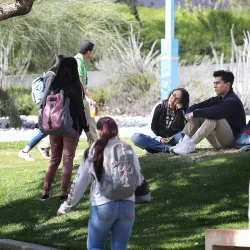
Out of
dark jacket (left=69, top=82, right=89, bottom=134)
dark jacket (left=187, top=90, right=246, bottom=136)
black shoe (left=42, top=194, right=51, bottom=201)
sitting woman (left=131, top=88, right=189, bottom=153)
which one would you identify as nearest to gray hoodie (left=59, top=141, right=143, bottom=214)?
dark jacket (left=69, top=82, right=89, bottom=134)

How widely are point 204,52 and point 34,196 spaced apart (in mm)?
27416

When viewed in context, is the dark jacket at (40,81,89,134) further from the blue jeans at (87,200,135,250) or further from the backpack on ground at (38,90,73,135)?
the blue jeans at (87,200,135,250)

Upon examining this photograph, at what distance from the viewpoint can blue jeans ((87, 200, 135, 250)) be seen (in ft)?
19.7

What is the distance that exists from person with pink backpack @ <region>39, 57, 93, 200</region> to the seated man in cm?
188

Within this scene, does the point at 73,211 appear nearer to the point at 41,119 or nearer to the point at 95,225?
the point at 41,119

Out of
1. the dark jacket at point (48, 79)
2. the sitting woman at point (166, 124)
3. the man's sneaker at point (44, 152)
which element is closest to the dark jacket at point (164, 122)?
the sitting woman at point (166, 124)

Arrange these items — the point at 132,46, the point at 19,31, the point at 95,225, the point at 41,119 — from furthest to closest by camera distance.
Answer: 1. the point at 132,46
2. the point at 19,31
3. the point at 41,119
4. the point at 95,225

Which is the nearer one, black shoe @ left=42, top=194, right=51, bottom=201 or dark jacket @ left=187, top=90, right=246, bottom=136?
black shoe @ left=42, top=194, right=51, bottom=201

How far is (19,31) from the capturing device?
22516 mm

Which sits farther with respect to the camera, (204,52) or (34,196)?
(204,52)

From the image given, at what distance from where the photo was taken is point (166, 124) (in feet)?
38.0

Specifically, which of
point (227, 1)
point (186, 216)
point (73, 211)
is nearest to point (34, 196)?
point (73, 211)

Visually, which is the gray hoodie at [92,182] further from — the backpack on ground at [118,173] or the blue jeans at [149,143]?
the blue jeans at [149,143]

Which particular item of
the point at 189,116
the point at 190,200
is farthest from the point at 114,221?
the point at 189,116
